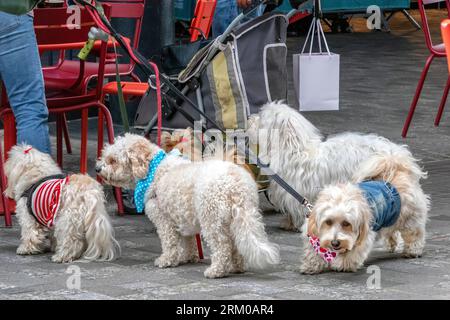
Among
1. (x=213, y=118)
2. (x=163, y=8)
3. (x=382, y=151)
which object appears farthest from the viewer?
(x=163, y=8)

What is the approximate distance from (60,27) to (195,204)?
1.92 m

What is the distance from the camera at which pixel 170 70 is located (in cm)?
735

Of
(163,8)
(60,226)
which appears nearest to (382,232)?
(60,226)

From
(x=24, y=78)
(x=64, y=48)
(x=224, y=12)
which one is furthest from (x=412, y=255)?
(x=224, y=12)

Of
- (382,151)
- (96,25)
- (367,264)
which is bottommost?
(367,264)

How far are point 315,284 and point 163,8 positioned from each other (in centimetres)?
491

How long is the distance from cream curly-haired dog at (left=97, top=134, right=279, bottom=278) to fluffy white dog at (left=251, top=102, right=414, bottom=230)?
89cm

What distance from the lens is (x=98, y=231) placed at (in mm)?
5859

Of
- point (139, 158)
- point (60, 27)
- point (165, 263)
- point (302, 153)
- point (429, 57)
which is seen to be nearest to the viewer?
point (165, 263)

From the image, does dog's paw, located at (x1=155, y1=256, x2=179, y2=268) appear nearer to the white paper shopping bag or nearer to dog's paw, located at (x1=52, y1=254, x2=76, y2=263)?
dog's paw, located at (x1=52, y1=254, x2=76, y2=263)

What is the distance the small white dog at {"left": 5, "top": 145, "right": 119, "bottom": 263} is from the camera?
5.86m

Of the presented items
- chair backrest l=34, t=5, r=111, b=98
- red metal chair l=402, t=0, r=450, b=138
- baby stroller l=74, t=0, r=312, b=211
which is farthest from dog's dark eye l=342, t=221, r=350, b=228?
red metal chair l=402, t=0, r=450, b=138

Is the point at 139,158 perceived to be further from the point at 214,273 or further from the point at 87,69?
the point at 87,69
